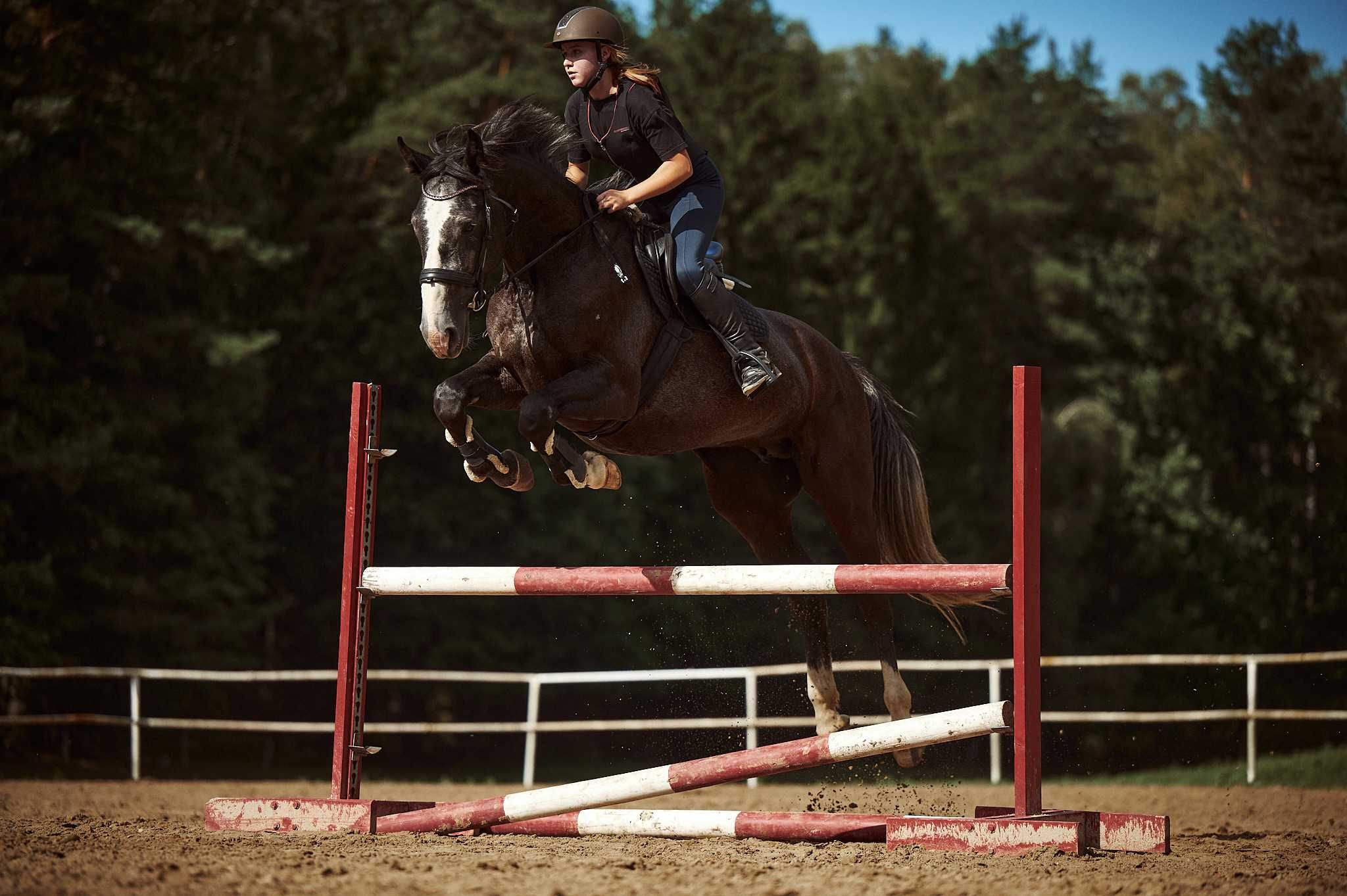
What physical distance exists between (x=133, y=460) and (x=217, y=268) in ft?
9.76

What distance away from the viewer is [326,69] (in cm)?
2270

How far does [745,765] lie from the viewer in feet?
15.2

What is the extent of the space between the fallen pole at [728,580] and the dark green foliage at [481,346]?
31.8ft

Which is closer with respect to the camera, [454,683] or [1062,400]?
[454,683]

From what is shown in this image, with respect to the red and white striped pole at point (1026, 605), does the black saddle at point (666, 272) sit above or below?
above

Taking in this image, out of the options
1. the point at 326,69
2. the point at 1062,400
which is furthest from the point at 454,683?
the point at 1062,400

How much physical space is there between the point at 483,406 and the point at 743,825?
1.87m

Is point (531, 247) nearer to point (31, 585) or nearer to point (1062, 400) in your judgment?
point (31, 585)

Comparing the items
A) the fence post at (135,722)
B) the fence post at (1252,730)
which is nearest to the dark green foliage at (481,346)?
the fence post at (135,722)

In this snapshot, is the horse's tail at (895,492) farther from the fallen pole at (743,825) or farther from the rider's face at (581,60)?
the rider's face at (581,60)

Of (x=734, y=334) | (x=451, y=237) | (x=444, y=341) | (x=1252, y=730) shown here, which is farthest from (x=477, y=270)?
(x=1252, y=730)

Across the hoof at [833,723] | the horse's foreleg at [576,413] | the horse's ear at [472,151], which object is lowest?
the hoof at [833,723]

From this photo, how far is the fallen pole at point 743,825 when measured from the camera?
Result: 483cm

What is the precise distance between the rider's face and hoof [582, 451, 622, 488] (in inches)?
56.6
